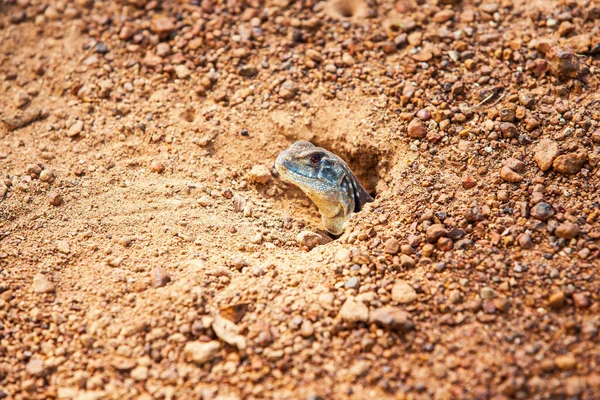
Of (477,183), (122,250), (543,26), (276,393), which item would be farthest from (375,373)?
(543,26)

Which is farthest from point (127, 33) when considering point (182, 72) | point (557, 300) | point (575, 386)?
point (575, 386)

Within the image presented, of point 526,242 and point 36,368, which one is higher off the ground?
point 526,242

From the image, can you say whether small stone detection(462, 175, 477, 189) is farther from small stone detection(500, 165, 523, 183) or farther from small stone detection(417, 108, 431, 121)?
small stone detection(417, 108, 431, 121)

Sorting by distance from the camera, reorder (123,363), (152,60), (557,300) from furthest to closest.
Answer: (152,60), (123,363), (557,300)

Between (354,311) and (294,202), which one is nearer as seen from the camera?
(354,311)

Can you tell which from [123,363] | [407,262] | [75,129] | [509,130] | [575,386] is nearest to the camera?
[575,386]

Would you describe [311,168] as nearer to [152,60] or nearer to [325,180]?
[325,180]

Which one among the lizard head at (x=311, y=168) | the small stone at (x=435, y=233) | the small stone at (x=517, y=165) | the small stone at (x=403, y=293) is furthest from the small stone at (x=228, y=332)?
the small stone at (x=517, y=165)

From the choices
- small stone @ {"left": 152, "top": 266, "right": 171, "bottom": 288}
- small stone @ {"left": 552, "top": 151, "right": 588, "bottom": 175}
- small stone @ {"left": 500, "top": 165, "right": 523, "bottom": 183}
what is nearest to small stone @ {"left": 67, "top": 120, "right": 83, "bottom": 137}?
small stone @ {"left": 152, "top": 266, "right": 171, "bottom": 288}
